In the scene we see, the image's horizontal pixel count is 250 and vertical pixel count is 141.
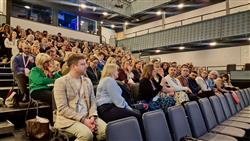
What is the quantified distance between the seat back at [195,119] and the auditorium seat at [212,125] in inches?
4.5

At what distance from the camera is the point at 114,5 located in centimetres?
1209

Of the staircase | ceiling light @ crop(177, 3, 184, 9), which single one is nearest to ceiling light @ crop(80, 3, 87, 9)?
ceiling light @ crop(177, 3, 184, 9)

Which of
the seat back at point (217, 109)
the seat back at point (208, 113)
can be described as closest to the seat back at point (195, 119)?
the seat back at point (208, 113)

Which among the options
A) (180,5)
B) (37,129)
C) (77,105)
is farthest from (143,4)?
(77,105)

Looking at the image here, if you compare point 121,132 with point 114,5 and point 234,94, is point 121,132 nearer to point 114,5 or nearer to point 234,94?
point 234,94

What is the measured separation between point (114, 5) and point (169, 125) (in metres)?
10.8

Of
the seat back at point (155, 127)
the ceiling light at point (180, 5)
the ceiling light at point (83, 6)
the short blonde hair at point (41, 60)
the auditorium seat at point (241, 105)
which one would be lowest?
the auditorium seat at point (241, 105)

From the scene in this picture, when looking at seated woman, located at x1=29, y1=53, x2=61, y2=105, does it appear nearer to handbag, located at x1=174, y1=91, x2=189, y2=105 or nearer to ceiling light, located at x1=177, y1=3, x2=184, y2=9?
handbag, located at x1=174, y1=91, x2=189, y2=105

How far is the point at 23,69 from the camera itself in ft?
12.4

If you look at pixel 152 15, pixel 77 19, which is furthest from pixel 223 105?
pixel 152 15

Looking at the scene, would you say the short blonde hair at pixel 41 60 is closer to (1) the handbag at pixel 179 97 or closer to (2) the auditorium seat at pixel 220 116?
(1) the handbag at pixel 179 97

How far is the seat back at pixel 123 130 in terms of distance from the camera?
1476 millimetres

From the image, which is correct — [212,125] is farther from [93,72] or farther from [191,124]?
[93,72]

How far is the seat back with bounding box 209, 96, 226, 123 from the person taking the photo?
315 cm
